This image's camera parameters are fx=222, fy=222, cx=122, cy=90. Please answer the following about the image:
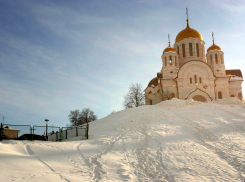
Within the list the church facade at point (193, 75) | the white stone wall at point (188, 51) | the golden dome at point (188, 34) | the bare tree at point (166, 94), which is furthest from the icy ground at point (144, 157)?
the golden dome at point (188, 34)

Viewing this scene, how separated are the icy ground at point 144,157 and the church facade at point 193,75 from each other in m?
20.8

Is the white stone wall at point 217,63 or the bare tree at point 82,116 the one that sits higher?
the white stone wall at point 217,63

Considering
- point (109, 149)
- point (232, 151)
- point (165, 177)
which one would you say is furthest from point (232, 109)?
point (165, 177)

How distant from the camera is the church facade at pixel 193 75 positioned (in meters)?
38.0

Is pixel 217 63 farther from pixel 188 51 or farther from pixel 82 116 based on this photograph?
pixel 82 116

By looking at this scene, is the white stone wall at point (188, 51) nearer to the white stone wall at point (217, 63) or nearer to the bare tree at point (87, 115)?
the white stone wall at point (217, 63)

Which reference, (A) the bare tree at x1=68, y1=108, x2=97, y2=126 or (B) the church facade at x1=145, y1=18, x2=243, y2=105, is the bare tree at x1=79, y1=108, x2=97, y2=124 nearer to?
(A) the bare tree at x1=68, y1=108, x2=97, y2=126

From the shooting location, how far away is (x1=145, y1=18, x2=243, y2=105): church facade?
3803cm

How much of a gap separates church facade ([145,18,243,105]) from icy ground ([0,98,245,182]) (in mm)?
20759

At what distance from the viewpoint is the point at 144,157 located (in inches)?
404

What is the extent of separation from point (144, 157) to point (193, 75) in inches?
1216

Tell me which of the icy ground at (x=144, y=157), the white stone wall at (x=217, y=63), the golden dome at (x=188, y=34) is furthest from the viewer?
the golden dome at (x=188, y=34)

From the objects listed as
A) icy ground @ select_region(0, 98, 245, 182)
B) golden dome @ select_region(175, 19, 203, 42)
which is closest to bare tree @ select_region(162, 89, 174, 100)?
golden dome @ select_region(175, 19, 203, 42)

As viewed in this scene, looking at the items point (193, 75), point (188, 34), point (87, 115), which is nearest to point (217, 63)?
point (193, 75)
